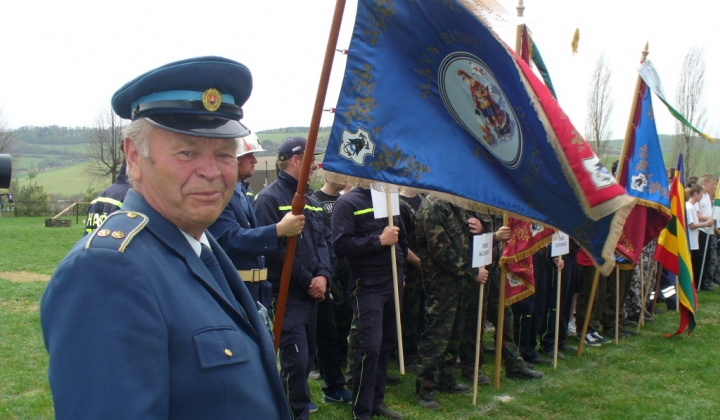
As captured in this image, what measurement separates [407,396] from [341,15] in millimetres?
4512

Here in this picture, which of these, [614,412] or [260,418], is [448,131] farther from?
[614,412]

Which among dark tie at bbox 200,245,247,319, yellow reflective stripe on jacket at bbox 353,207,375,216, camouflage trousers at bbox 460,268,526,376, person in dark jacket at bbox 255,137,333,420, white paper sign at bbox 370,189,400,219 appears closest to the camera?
dark tie at bbox 200,245,247,319

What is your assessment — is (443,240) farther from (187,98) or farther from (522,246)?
(187,98)

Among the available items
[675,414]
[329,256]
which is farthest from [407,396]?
[675,414]

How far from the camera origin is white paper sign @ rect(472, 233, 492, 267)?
6.12 meters

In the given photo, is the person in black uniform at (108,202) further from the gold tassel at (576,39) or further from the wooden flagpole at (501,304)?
the gold tassel at (576,39)

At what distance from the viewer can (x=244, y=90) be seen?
2.06 m

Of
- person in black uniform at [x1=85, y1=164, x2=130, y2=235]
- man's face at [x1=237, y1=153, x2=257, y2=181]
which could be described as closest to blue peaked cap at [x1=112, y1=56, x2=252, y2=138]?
person in black uniform at [x1=85, y1=164, x2=130, y2=235]

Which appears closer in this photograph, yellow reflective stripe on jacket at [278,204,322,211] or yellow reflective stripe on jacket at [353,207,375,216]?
yellow reflective stripe on jacket at [278,204,322,211]

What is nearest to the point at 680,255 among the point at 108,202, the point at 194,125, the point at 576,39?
the point at 576,39

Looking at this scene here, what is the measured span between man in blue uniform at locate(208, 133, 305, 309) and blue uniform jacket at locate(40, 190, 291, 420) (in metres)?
2.06

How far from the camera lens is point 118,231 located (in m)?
1.58

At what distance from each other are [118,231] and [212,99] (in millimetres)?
503

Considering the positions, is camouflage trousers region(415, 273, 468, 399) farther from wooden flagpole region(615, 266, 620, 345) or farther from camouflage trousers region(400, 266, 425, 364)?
wooden flagpole region(615, 266, 620, 345)
